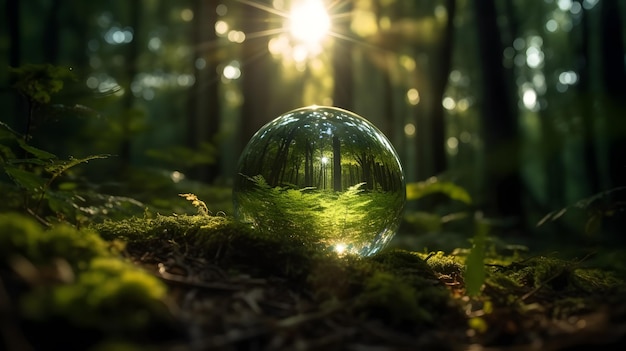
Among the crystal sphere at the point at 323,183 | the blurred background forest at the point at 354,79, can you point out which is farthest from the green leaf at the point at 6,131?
the crystal sphere at the point at 323,183

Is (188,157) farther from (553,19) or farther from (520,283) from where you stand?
(553,19)

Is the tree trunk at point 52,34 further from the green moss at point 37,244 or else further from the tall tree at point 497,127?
the green moss at point 37,244

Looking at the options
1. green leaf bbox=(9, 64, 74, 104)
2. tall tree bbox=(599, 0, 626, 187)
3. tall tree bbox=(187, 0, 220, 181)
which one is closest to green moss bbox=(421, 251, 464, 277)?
green leaf bbox=(9, 64, 74, 104)

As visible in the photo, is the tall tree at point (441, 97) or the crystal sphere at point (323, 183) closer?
the crystal sphere at point (323, 183)

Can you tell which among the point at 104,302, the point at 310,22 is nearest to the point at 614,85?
the point at 310,22

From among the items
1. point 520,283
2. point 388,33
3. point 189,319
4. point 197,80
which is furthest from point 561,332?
point 388,33

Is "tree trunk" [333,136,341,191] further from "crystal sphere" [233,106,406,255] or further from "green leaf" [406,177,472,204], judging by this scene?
"green leaf" [406,177,472,204]
